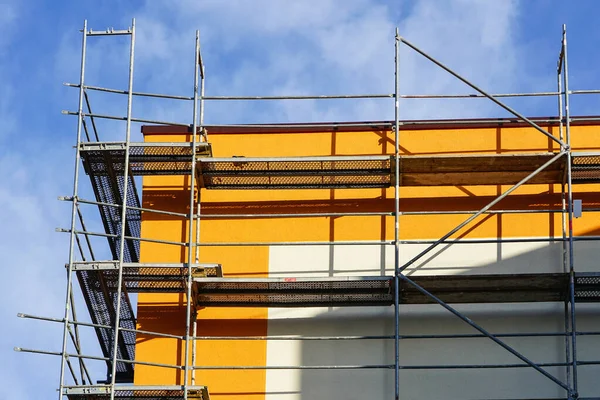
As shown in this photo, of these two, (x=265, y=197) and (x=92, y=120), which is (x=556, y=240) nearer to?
(x=265, y=197)

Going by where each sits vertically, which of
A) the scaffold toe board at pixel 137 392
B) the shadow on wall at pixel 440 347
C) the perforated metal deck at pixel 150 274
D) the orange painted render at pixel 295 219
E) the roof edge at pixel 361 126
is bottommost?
the scaffold toe board at pixel 137 392

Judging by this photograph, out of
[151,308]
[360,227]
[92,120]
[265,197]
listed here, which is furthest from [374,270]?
[92,120]

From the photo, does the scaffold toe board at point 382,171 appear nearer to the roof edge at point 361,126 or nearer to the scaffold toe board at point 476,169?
the scaffold toe board at point 476,169

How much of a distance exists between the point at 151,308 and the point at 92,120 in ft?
9.04

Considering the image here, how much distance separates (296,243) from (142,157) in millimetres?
2365

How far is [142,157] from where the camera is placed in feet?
60.5

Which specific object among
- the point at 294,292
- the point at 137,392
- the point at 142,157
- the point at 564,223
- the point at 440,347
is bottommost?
the point at 137,392

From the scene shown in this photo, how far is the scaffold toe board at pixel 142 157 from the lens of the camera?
18.1m

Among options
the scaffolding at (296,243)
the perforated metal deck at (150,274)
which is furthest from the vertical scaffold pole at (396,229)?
the perforated metal deck at (150,274)

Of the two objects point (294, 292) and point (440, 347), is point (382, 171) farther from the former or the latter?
point (440, 347)

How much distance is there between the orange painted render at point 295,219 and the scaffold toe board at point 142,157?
1.24 ft

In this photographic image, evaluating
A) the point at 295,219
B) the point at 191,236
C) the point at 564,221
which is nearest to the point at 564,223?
the point at 564,221

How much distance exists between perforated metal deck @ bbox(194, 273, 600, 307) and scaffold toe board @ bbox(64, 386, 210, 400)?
1.43m

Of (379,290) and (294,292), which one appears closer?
(379,290)
